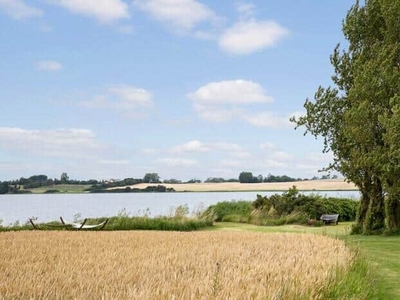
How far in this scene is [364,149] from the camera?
19.5m

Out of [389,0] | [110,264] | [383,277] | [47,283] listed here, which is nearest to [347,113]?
[389,0]

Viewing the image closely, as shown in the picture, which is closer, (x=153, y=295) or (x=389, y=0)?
(x=153, y=295)

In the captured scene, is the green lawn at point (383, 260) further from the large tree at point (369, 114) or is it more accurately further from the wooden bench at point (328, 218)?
the wooden bench at point (328, 218)

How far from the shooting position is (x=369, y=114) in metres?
19.2

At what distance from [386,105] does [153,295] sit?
55.0 ft

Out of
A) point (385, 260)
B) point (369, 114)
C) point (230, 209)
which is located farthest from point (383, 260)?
point (230, 209)

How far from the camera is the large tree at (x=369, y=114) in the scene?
18.5 meters

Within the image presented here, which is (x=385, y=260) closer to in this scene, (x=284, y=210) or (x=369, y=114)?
(x=369, y=114)

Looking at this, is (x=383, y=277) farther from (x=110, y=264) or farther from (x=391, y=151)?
(x=391, y=151)

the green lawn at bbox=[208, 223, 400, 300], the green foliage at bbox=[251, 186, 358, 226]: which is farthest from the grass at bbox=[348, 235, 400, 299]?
the green foliage at bbox=[251, 186, 358, 226]

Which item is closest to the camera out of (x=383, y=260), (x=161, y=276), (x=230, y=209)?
(x=161, y=276)

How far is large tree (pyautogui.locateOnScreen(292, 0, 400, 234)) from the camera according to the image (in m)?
18.5

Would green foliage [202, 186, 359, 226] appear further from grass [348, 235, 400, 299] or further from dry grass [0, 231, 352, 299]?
dry grass [0, 231, 352, 299]

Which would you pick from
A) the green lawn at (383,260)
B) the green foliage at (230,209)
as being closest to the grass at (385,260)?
the green lawn at (383,260)
